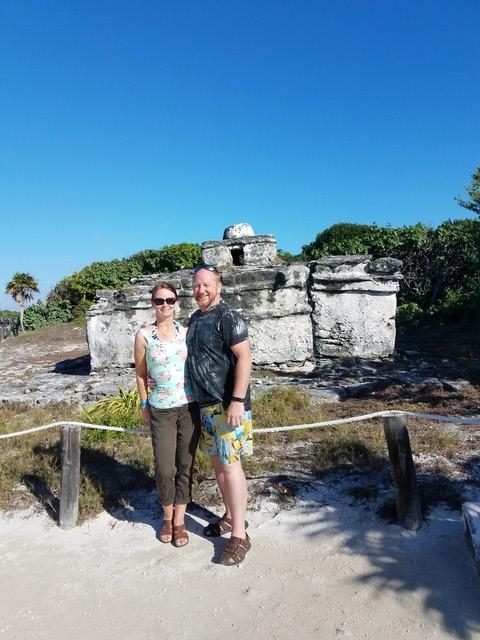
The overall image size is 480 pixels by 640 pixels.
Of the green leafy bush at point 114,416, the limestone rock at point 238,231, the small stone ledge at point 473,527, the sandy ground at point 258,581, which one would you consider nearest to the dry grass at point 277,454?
the green leafy bush at point 114,416

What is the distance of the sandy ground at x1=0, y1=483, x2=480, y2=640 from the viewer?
2.36 meters

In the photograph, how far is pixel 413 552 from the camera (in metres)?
2.80

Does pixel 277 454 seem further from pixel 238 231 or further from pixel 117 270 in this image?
pixel 117 270

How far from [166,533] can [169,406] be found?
897 mm

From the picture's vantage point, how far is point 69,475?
3.40 meters

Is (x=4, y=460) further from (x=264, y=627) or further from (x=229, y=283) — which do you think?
(x=229, y=283)

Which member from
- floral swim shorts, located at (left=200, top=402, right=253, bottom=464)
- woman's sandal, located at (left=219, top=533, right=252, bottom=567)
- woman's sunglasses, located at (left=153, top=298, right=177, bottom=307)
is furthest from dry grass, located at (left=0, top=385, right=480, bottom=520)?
woman's sunglasses, located at (left=153, top=298, right=177, bottom=307)

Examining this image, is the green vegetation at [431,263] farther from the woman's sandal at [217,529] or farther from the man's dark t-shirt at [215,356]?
the man's dark t-shirt at [215,356]

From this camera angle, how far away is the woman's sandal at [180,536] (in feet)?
10.1

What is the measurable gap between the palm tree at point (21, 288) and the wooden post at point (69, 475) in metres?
22.6

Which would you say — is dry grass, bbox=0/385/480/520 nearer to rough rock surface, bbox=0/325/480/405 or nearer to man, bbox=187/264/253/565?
rough rock surface, bbox=0/325/480/405

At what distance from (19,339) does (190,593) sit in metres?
14.6

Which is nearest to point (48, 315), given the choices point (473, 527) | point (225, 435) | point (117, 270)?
point (117, 270)

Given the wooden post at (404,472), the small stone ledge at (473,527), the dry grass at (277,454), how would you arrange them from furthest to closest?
the dry grass at (277,454), the wooden post at (404,472), the small stone ledge at (473,527)
